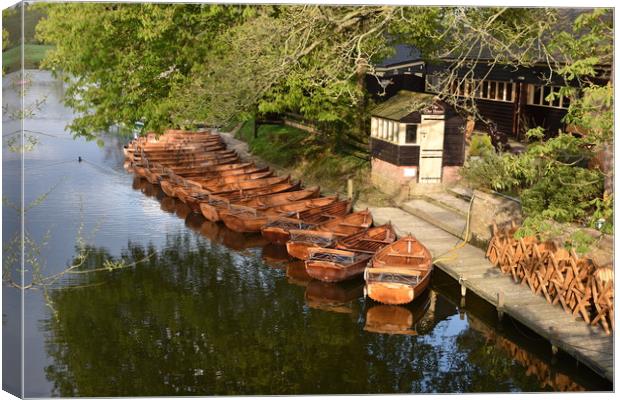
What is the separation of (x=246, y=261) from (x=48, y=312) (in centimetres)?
742

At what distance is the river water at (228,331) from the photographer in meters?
15.5

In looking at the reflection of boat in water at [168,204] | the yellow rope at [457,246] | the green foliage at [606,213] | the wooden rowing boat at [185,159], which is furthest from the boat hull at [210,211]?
the green foliage at [606,213]

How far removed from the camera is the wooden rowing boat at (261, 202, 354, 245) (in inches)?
1035

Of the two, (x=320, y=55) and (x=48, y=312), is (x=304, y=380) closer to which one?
(x=48, y=312)

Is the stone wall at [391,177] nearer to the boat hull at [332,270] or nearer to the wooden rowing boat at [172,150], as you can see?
the boat hull at [332,270]

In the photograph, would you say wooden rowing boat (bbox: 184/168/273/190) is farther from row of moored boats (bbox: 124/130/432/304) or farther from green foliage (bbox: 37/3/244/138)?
green foliage (bbox: 37/3/244/138)

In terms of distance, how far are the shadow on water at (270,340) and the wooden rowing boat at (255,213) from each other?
3.75 meters

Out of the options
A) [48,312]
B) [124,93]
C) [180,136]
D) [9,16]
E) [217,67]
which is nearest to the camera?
[9,16]

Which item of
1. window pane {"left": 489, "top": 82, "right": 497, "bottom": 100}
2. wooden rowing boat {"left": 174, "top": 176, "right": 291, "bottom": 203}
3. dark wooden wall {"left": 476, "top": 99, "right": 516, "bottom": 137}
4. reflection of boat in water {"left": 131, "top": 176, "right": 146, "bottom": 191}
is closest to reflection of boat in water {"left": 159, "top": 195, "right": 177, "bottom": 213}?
wooden rowing boat {"left": 174, "top": 176, "right": 291, "bottom": 203}

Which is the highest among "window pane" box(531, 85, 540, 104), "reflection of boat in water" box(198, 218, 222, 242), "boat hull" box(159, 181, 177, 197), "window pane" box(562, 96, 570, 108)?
"window pane" box(531, 85, 540, 104)

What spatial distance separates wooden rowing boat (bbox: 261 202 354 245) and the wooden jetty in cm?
188

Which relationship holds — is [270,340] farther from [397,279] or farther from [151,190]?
[151,190]

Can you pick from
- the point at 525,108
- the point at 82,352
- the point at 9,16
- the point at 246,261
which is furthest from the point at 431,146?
the point at 9,16

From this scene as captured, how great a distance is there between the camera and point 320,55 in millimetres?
21438
